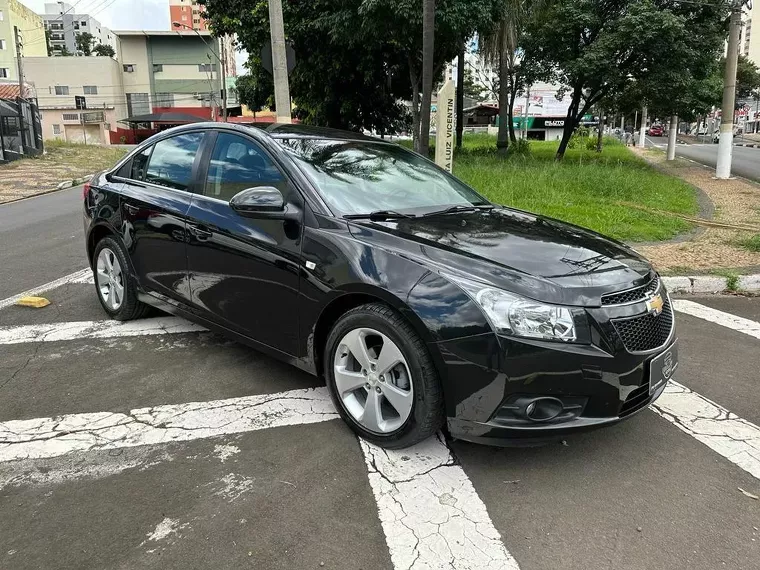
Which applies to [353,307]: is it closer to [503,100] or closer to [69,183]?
[69,183]

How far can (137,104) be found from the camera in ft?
213

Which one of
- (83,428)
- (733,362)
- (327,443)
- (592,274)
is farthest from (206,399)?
(733,362)

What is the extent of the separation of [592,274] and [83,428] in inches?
113

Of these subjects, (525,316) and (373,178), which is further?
(373,178)

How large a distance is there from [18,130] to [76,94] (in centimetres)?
4265

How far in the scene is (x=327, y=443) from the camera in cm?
322

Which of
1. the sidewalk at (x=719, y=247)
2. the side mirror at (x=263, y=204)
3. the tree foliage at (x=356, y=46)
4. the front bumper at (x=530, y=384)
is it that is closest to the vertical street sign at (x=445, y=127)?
the sidewalk at (x=719, y=247)

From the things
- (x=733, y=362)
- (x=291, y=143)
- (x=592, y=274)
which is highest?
(x=291, y=143)

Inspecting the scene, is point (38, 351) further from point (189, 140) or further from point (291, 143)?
point (291, 143)

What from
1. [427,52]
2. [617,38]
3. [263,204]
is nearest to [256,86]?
[617,38]

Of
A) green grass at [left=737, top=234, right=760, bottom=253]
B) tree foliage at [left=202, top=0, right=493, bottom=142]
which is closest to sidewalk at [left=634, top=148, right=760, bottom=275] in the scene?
green grass at [left=737, top=234, right=760, bottom=253]

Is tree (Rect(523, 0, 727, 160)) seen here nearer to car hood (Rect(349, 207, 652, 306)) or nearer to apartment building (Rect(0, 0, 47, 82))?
car hood (Rect(349, 207, 652, 306))

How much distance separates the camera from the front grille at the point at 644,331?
2.78 meters

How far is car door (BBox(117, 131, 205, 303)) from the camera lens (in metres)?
4.20
